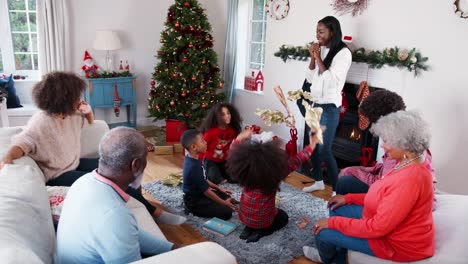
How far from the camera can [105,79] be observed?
16.2 ft

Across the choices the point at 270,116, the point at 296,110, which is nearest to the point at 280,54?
the point at 296,110

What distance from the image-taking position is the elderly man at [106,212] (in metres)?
1.24

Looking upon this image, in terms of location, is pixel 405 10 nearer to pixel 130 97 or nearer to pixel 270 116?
pixel 270 116

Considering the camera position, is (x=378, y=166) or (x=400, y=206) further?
(x=378, y=166)

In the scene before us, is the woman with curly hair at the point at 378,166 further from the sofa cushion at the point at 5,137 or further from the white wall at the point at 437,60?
the sofa cushion at the point at 5,137

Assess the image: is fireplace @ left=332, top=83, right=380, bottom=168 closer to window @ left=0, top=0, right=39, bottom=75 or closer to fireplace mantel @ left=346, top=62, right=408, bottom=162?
fireplace mantel @ left=346, top=62, right=408, bottom=162

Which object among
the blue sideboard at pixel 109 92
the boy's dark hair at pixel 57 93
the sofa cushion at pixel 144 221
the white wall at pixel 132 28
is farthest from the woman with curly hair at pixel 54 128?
the white wall at pixel 132 28

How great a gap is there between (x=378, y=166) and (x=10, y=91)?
15.1 feet

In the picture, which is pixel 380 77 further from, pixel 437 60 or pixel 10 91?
pixel 10 91

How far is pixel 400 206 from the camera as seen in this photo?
1602 mm

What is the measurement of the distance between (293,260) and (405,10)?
247 cm

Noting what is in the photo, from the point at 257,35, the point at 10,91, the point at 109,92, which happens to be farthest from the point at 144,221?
the point at 257,35

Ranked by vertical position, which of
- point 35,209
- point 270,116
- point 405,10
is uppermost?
point 405,10

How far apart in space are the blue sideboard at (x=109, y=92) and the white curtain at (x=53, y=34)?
0.52 metres
